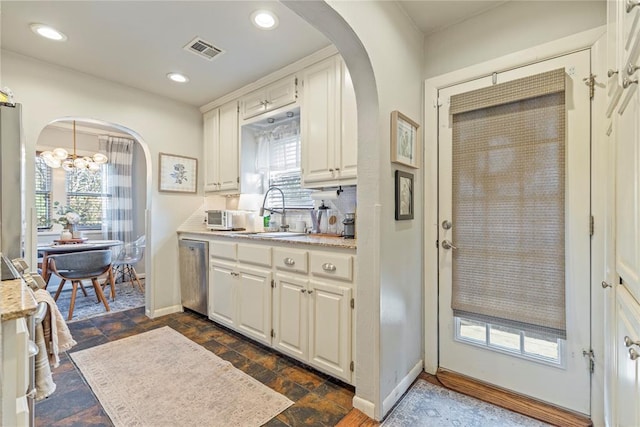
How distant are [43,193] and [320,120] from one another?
4.55 metres

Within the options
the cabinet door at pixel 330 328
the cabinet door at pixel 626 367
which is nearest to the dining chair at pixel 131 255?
the cabinet door at pixel 330 328

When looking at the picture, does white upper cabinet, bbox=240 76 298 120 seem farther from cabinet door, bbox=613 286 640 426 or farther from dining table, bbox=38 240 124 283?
dining table, bbox=38 240 124 283

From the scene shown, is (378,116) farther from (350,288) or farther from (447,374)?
(447,374)

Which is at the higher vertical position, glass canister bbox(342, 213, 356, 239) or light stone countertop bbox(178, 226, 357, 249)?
glass canister bbox(342, 213, 356, 239)

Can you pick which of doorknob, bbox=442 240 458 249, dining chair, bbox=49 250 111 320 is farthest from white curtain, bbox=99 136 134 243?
doorknob, bbox=442 240 458 249

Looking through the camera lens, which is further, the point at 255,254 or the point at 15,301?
the point at 255,254

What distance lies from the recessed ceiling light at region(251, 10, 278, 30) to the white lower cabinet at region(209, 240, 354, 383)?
159cm

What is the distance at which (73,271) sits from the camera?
3.21 metres

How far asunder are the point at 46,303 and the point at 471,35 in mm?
2703

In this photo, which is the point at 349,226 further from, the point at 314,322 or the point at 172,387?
the point at 172,387

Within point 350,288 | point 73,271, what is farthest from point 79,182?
point 350,288

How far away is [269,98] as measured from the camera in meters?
2.80

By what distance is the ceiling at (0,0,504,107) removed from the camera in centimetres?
184

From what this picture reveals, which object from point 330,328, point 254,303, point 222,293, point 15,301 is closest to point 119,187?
point 222,293
